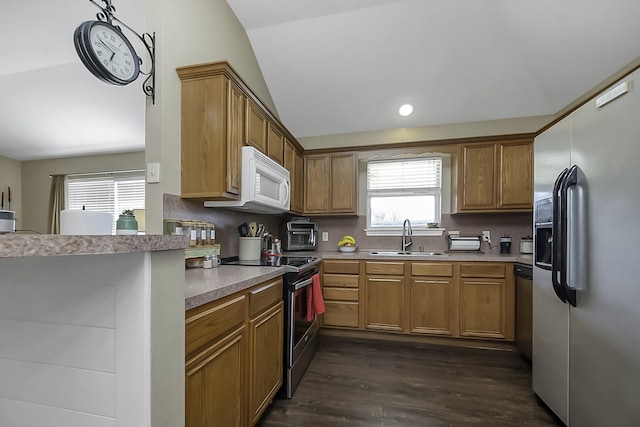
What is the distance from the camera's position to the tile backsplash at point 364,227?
239 centimetres

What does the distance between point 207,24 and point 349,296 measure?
2762 mm

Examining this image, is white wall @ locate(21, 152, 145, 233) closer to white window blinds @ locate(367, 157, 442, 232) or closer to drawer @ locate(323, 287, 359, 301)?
drawer @ locate(323, 287, 359, 301)

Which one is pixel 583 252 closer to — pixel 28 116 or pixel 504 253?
pixel 504 253

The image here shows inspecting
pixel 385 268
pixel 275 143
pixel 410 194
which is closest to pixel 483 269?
pixel 385 268

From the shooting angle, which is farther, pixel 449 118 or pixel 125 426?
pixel 449 118

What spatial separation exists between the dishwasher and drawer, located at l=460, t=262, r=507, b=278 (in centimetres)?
11

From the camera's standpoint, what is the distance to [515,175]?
303 cm

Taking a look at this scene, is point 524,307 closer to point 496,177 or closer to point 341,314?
point 496,177

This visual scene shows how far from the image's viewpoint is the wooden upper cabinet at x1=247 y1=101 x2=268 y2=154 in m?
2.11

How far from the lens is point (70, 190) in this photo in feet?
6.24

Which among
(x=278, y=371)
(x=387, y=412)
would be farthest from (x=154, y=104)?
(x=387, y=412)

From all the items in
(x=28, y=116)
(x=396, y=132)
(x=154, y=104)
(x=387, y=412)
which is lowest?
(x=387, y=412)

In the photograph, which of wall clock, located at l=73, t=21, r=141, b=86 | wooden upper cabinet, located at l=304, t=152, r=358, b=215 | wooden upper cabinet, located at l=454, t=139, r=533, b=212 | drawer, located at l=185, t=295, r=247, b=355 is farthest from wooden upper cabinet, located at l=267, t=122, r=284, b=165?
wooden upper cabinet, located at l=454, t=139, r=533, b=212

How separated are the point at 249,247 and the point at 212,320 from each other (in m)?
1.25
